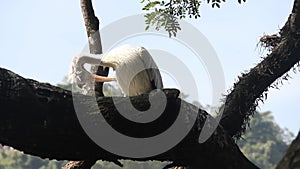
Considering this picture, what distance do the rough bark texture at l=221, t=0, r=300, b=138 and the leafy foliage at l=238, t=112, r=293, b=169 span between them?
36467 millimetres

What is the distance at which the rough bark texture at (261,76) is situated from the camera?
5.06m

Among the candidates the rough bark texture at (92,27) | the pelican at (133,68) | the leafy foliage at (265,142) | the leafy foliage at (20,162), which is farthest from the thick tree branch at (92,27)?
the leafy foliage at (265,142)

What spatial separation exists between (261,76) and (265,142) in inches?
1831

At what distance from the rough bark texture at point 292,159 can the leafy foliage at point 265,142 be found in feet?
129

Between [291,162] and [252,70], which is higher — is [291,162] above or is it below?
below

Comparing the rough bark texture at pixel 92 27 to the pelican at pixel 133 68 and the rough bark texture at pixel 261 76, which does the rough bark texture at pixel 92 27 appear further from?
the rough bark texture at pixel 261 76

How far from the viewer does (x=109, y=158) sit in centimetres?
333

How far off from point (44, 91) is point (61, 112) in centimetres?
13

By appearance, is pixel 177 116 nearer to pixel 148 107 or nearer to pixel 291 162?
pixel 148 107

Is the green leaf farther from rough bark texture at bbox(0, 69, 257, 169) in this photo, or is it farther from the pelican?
rough bark texture at bbox(0, 69, 257, 169)

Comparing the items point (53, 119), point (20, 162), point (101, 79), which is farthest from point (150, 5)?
point (20, 162)

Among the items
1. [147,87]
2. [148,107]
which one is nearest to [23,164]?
[147,87]

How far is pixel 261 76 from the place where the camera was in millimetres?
5129

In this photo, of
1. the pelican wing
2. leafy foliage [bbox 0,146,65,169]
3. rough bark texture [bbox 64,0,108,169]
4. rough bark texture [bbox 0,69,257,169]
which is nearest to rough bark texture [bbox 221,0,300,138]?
the pelican wing
